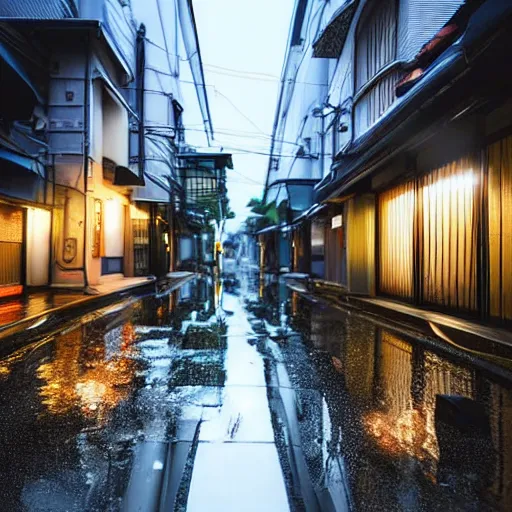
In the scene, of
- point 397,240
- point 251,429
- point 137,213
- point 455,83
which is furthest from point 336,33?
point 251,429

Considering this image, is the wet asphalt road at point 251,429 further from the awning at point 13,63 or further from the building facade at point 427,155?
the awning at point 13,63

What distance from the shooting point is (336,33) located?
15359 mm

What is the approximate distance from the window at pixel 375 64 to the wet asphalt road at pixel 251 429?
7673 mm

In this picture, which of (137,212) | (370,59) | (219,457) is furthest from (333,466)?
(137,212)

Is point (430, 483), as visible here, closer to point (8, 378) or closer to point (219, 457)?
point (219, 457)

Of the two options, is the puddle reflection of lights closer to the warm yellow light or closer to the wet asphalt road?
the wet asphalt road

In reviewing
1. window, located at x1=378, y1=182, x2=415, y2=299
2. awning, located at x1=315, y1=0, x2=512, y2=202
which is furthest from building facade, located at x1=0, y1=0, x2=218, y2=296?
window, located at x1=378, y1=182, x2=415, y2=299

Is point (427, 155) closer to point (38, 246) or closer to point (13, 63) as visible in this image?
point (13, 63)

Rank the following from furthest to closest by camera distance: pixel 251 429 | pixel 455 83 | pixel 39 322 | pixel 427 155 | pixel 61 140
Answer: pixel 61 140
pixel 427 155
pixel 39 322
pixel 455 83
pixel 251 429

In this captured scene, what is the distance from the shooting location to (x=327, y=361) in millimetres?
6234

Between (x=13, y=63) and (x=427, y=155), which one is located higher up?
(x=13, y=63)

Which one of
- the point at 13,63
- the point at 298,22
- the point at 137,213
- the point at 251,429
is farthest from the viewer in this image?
the point at 298,22

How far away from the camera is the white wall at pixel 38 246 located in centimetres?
1299

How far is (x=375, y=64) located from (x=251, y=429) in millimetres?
12250
